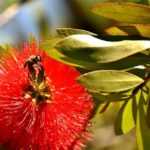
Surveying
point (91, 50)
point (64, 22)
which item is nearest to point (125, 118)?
point (91, 50)

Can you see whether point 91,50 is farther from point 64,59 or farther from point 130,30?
point 130,30

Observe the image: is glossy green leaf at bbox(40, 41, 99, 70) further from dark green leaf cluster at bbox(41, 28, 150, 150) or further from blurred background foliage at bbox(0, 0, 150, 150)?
blurred background foliage at bbox(0, 0, 150, 150)

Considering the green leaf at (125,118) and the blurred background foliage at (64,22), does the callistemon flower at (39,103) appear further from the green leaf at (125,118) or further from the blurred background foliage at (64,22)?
the blurred background foliage at (64,22)

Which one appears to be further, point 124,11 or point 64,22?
point 64,22

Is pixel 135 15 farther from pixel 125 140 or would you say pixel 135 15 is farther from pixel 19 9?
pixel 19 9

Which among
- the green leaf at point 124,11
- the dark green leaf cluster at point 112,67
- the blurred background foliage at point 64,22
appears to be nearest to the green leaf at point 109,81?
the dark green leaf cluster at point 112,67

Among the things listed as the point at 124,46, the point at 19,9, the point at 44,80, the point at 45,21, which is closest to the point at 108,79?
the point at 124,46
